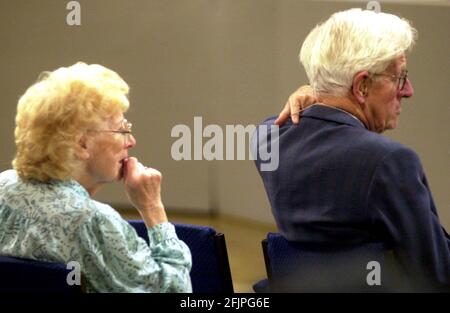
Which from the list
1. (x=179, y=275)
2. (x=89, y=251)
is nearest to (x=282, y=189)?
(x=179, y=275)

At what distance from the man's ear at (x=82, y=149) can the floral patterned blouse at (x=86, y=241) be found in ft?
0.23

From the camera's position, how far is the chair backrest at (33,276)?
1866mm

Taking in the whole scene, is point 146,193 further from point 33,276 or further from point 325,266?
point 325,266

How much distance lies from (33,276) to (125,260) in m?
0.22

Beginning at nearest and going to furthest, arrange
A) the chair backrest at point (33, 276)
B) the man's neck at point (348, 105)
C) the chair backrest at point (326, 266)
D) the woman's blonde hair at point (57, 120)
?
the chair backrest at point (33, 276), the woman's blonde hair at point (57, 120), the chair backrest at point (326, 266), the man's neck at point (348, 105)

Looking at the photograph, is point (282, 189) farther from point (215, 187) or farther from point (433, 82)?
point (215, 187)

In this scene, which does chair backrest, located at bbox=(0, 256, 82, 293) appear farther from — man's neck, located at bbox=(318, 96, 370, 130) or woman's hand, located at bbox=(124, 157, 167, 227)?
man's neck, located at bbox=(318, 96, 370, 130)

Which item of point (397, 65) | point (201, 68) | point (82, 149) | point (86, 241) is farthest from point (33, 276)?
point (201, 68)

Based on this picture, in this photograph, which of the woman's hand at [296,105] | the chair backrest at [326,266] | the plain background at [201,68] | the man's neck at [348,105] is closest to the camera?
the chair backrest at [326,266]

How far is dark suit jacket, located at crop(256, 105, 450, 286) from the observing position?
6.62ft

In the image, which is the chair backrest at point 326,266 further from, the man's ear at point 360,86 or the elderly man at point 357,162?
the man's ear at point 360,86

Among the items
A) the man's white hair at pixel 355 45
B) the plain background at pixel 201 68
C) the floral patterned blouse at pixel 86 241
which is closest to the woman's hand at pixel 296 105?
the man's white hair at pixel 355 45

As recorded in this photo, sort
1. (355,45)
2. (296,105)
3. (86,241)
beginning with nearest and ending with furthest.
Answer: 1. (86,241)
2. (355,45)
3. (296,105)

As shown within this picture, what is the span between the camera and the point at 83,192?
198 cm
